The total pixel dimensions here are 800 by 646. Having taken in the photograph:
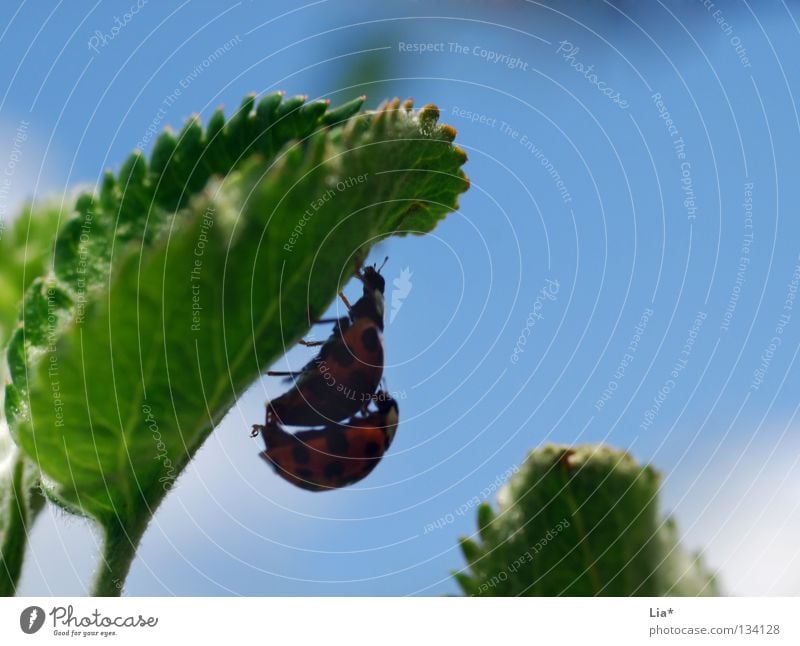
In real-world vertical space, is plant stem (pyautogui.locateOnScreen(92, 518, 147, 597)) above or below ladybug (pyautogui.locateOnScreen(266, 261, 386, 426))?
below

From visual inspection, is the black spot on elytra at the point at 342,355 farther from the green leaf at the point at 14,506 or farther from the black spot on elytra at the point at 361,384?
the green leaf at the point at 14,506

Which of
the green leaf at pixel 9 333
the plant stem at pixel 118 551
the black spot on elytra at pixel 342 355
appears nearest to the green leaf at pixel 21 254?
the green leaf at pixel 9 333

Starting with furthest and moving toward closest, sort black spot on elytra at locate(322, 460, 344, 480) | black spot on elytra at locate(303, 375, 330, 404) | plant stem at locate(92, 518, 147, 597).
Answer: black spot on elytra at locate(322, 460, 344, 480)
black spot on elytra at locate(303, 375, 330, 404)
plant stem at locate(92, 518, 147, 597)

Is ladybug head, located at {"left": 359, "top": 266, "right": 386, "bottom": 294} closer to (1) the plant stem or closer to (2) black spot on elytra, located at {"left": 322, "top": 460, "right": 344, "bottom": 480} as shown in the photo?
(2) black spot on elytra, located at {"left": 322, "top": 460, "right": 344, "bottom": 480}

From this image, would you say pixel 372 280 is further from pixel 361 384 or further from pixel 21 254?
pixel 21 254

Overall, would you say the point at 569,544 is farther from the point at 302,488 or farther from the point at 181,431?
the point at 302,488

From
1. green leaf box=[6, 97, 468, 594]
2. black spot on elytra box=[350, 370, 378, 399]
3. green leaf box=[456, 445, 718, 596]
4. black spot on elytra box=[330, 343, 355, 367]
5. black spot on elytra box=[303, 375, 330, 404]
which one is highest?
black spot on elytra box=[330, 343, 355, 367]

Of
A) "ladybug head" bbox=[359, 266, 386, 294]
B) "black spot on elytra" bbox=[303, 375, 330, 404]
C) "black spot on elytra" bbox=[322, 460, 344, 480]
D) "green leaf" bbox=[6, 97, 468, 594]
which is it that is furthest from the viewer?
"black spot on elytra" bbox=[322, 460, 344, 480]

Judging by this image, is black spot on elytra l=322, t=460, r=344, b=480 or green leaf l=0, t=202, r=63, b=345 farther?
black spot on elytra l=322, t=460, r=344, b=480

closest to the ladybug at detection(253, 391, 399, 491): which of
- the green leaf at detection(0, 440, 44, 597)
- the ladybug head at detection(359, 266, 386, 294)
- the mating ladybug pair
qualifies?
the mating ladybug pair
